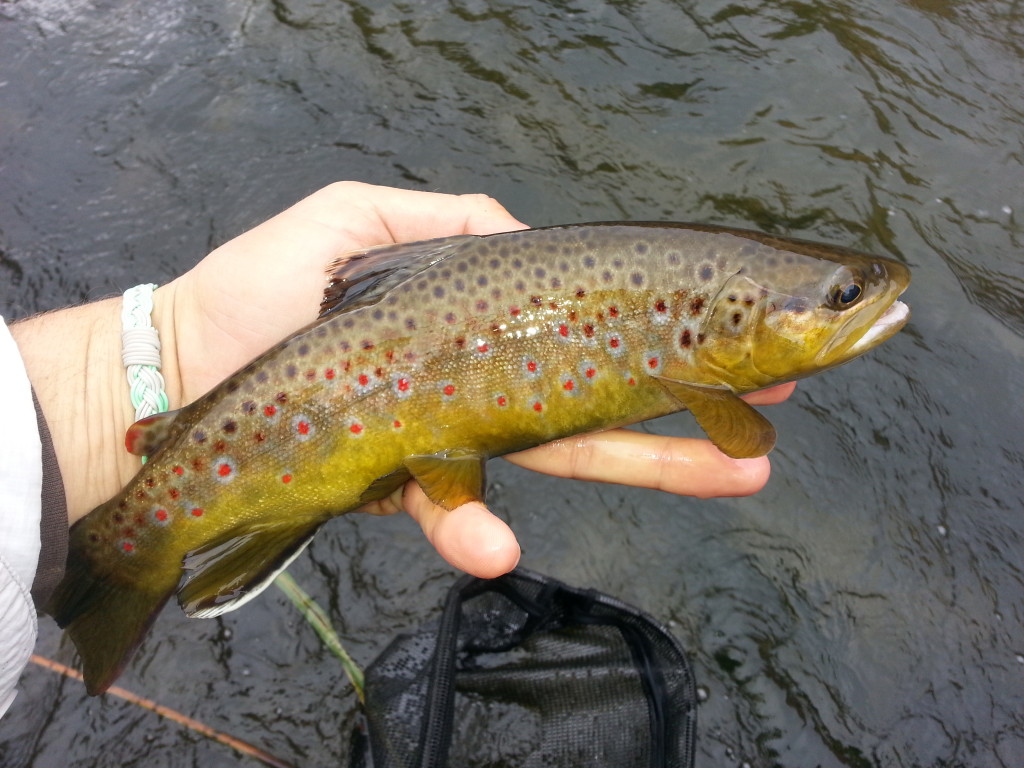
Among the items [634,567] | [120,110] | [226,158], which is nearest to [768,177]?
[634,567]

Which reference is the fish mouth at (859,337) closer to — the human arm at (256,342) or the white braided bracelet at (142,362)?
the human arm at (256,342)

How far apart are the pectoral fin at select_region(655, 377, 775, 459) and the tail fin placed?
2.07 m

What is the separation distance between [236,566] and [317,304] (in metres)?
1.19

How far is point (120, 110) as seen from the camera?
586 cm

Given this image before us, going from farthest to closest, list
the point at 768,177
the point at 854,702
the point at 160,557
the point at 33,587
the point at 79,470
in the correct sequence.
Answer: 1. the point at 768,177
2. the point at 854,702
3. the point at 79,470
4. the point at 160,557
5. the point at 33,587

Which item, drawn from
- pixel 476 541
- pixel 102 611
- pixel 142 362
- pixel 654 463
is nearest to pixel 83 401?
pixel 142 362

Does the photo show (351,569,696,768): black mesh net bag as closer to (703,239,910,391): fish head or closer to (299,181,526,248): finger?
(703,239,910,391): fish head

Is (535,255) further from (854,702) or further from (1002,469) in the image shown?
(1002,469)

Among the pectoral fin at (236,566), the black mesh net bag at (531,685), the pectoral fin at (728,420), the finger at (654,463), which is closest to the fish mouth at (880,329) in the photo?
the pectoral fin at (728,420)

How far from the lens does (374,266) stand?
278 cm

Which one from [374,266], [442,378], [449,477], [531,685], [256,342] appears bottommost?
[531,685]

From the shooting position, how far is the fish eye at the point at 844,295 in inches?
105

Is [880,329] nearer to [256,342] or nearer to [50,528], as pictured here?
[256,342]

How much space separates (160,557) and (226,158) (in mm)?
3956
